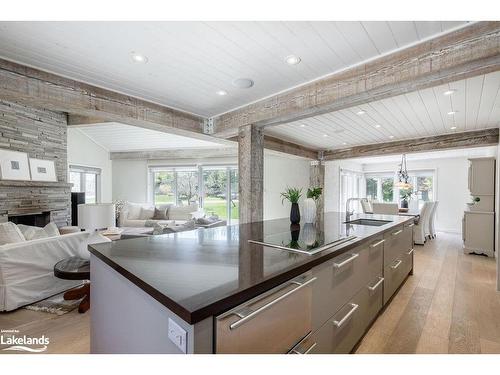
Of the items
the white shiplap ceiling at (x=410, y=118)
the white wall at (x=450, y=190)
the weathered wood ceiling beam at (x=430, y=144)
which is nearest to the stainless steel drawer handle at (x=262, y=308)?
the white shiplap ceiling at (x=410, y=118)

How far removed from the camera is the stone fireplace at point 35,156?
463cm

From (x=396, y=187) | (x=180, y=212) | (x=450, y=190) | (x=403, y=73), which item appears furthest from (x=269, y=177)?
(x=403, y=73)

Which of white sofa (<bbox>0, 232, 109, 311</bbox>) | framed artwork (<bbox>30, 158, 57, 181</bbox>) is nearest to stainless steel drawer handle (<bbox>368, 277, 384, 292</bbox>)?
white sofa (<bbox>0, 232, 109, 311</bbox>)

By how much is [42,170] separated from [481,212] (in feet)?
28.3

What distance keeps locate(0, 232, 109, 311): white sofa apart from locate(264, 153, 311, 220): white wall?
575cm

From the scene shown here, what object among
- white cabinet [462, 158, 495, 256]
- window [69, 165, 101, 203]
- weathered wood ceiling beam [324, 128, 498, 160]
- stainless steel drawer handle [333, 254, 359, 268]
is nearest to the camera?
stainless steel drawer handle [333, 254, 359, 268]

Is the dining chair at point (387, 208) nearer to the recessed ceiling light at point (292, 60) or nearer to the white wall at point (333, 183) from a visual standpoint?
the white wall at point (333, 183)

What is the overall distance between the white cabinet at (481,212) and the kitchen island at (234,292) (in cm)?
425

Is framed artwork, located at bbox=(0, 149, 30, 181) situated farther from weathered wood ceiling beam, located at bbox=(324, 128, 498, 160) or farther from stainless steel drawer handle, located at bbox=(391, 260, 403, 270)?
weathered wood ceiling beam, located at bbox=(324, 128, 498, 160)

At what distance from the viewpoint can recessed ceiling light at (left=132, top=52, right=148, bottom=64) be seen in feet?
7.38

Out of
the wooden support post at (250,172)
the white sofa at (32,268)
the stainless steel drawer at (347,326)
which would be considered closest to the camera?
the stainless steel drawer at (347,326)

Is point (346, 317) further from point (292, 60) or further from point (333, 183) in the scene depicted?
point (333, 183)

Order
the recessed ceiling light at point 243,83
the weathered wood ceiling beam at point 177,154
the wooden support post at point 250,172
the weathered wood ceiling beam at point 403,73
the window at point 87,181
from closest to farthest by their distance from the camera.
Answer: the weathered wood ceiling beam at point 403,73 → the recessed ceiling light at point 243,83 → the wooden support post at point 250,172 → the window at point 87,181 → the weathered wood ceiling beam at point 177,154
